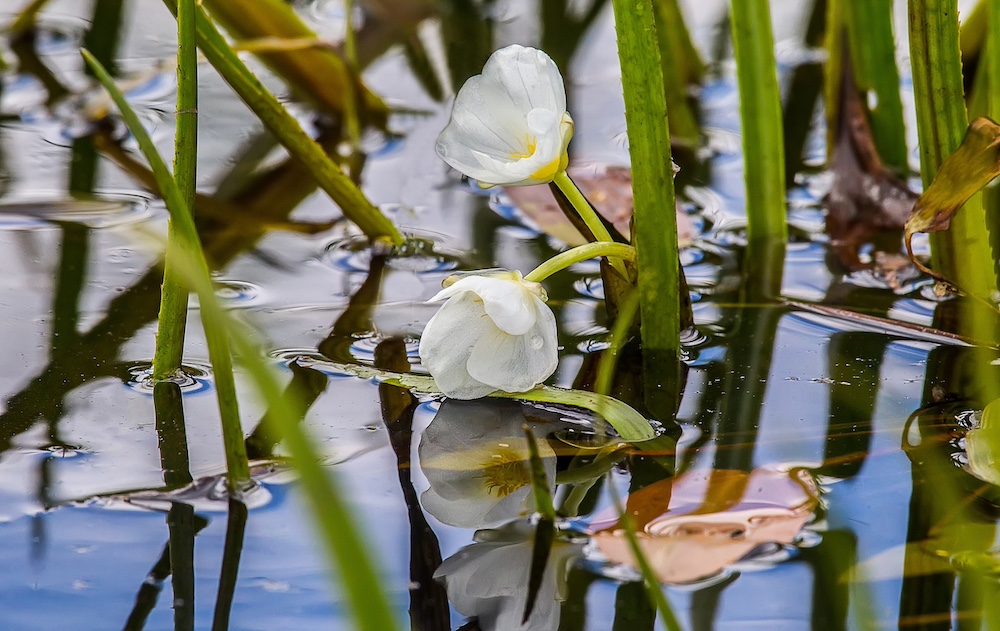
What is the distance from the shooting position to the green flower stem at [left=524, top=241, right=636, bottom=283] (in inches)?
30.5

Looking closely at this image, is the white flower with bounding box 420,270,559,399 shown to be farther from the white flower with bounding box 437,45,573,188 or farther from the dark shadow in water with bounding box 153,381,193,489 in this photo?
the dark shadow in water with bounding box 153,381,193,489

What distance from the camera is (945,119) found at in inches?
35.3

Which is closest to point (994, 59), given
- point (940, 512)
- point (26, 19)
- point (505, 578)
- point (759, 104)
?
point (759, 104)

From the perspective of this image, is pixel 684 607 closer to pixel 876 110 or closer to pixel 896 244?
pixel 896 244

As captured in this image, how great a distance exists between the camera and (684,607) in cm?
62

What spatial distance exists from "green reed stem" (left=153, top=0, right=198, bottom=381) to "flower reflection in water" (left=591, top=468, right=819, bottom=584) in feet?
1.23

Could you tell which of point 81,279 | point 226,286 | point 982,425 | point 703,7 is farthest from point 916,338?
point 703,7

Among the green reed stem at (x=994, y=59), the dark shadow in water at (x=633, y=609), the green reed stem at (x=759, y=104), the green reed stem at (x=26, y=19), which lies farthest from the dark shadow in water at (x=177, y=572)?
the green reed stem at (x=26, y=19)

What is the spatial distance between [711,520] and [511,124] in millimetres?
344

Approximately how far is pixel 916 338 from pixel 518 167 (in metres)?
0.43

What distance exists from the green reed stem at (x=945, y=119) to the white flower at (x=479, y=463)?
1.45 feet

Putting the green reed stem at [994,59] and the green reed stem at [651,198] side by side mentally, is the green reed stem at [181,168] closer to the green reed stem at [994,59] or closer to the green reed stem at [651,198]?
the green reed stem at [651,198]

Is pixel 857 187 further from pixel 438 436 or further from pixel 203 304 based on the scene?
pixel 203 304

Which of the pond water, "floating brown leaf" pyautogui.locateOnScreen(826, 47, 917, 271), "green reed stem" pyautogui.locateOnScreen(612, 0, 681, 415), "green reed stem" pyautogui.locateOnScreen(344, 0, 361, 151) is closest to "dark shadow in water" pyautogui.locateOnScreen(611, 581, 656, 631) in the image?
the pond water
